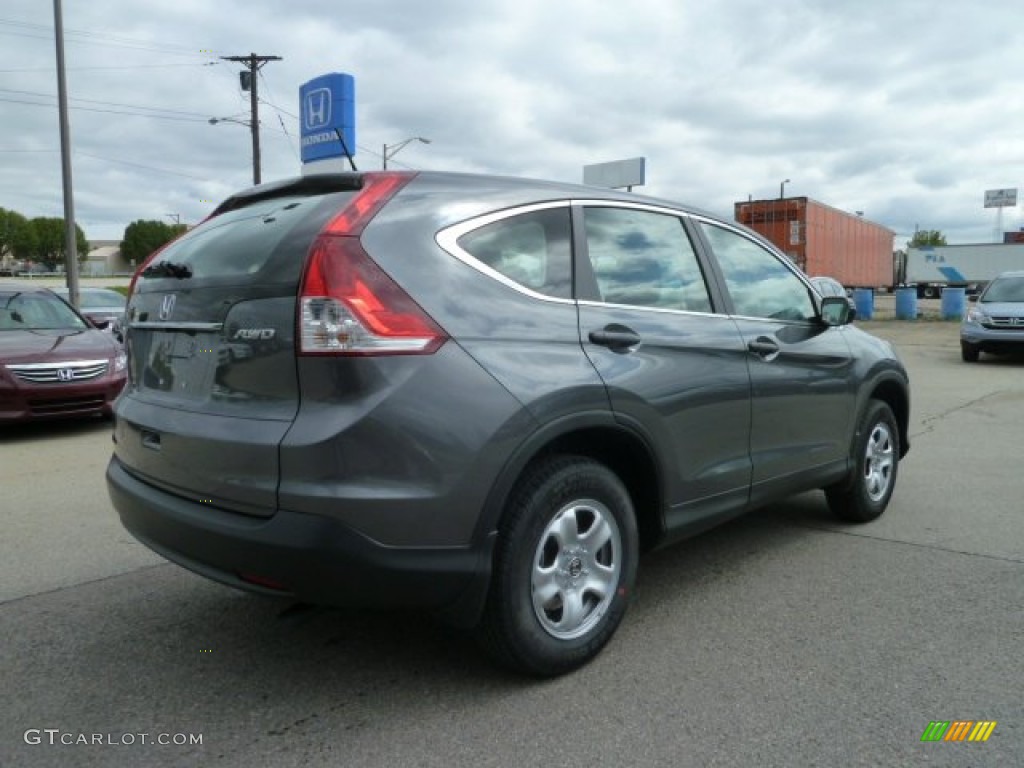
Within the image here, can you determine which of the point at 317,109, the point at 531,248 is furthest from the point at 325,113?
the point at 531,248

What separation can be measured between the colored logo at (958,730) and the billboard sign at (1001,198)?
4655 inches

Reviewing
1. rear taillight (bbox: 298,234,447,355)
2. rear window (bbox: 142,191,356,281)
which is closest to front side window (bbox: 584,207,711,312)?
rear taillight (bbox: 298,234,447,355)

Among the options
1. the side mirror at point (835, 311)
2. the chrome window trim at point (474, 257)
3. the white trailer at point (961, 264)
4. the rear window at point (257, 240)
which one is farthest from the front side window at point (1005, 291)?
the white trailer at point (961, 264)

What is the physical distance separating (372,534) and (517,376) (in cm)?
68

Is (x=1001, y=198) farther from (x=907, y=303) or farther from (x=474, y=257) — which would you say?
(x=474, y=257)

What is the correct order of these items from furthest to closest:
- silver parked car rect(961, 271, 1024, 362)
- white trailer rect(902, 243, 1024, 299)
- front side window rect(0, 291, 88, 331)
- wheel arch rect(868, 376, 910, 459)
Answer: white trailer rect(902, 243, 1024, 299) < silver parked car rect(961, 271, 1024, 362) < front side window rect(0, 291, 88, 331) < wheel arch rect(868, 376, 910, 459)

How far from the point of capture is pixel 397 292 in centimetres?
258

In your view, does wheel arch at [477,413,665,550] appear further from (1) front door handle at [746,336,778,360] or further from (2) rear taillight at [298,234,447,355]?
(1) front door handle at [746,336,778,360]

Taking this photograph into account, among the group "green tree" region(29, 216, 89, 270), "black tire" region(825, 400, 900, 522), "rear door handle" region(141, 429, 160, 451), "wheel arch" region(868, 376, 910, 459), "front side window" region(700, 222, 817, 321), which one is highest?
"green tree" region(29, 216, 89, 270)

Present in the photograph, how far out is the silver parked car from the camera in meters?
14.5

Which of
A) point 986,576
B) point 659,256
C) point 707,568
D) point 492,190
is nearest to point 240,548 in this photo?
Answer: point 492,190

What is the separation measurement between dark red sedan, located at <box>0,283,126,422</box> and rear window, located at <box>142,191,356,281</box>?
489 centimetres

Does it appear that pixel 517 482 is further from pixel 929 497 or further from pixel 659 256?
pixel 929 497

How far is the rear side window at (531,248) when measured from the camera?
2864 millimetres
